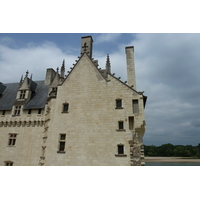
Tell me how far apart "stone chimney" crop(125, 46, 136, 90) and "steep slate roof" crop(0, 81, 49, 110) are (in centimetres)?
1144

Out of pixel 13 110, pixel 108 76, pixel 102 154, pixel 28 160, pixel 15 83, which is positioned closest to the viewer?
pixel 102 154

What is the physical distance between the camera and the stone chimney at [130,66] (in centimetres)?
1512

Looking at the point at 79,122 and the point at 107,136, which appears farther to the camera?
the point at 79,122

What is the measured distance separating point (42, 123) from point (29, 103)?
4082 mm

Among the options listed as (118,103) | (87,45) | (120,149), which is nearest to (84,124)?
(118,103)

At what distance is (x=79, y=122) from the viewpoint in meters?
13.5

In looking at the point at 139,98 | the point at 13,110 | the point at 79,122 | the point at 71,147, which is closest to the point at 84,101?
the point at 79,122

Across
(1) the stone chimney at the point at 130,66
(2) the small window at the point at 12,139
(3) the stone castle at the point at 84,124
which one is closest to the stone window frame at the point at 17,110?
(3) the stone castle at the point at 84,124

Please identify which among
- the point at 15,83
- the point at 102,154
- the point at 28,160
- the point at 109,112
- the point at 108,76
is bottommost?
the point at 28,160

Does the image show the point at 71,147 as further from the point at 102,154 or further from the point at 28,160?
the point at 28,160

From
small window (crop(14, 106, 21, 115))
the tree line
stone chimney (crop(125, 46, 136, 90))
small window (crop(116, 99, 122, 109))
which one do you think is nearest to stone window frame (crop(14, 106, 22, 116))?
small window (crop(14, 106, 21, 115))

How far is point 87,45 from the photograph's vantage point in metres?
17.1

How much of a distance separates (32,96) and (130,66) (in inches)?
575

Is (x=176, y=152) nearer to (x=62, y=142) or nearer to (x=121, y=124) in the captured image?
(x=121, y=124)
